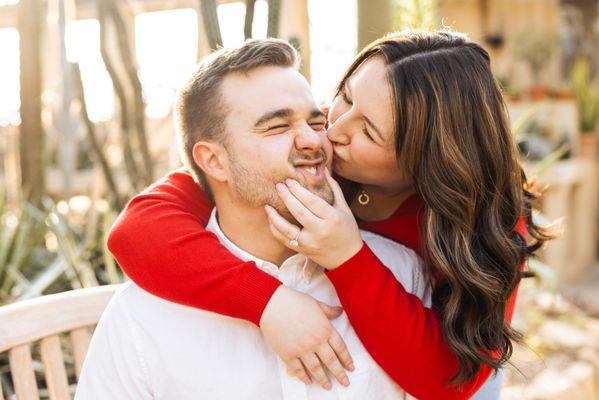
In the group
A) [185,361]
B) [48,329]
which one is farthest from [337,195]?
[48,329]

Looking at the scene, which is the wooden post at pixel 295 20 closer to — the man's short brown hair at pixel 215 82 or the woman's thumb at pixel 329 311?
the man's short brown hair at pixel 215 82

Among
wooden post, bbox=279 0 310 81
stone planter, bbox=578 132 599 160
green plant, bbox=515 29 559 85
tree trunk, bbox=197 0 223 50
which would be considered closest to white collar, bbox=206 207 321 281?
tree trunk, bbox=197 0 223 50

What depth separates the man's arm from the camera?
1.78m

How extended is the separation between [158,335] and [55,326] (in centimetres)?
28

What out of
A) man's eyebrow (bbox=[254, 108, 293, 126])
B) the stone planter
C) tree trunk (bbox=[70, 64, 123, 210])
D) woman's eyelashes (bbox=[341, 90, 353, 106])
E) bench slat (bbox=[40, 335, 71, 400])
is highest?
man's eyebrow (bbox=[254, 108, 293, 126])

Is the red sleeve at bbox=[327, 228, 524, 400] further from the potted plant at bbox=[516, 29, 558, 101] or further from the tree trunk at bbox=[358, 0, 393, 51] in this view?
the potted plant at bbox=[516, 29, 558, 101]

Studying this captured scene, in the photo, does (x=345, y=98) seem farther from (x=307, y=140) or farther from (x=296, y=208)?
(x=296, y=208)

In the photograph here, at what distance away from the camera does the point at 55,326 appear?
1854 millimetres

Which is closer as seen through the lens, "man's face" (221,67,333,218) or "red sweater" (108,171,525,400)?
"red sweater" (108,171,525,400)

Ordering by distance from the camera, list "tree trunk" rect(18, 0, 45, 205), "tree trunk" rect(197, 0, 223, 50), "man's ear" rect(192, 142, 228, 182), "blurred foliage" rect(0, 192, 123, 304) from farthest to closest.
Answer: "tree trunk" rect(18, 0, 45, 205) < "blurred foliage" rect(0, 192, 123, 304) < "tree trunk" rect(197, 0, 223, 50) < "man's ear" rect(192, 142, 228, 182)

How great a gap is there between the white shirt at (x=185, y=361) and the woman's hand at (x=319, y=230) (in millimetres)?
287

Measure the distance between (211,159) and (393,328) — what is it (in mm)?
710

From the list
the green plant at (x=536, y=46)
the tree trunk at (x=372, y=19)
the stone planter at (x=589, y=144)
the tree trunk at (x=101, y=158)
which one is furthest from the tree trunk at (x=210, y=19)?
the green plant at (x=536, y=46)

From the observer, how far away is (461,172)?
1902 millimetres
